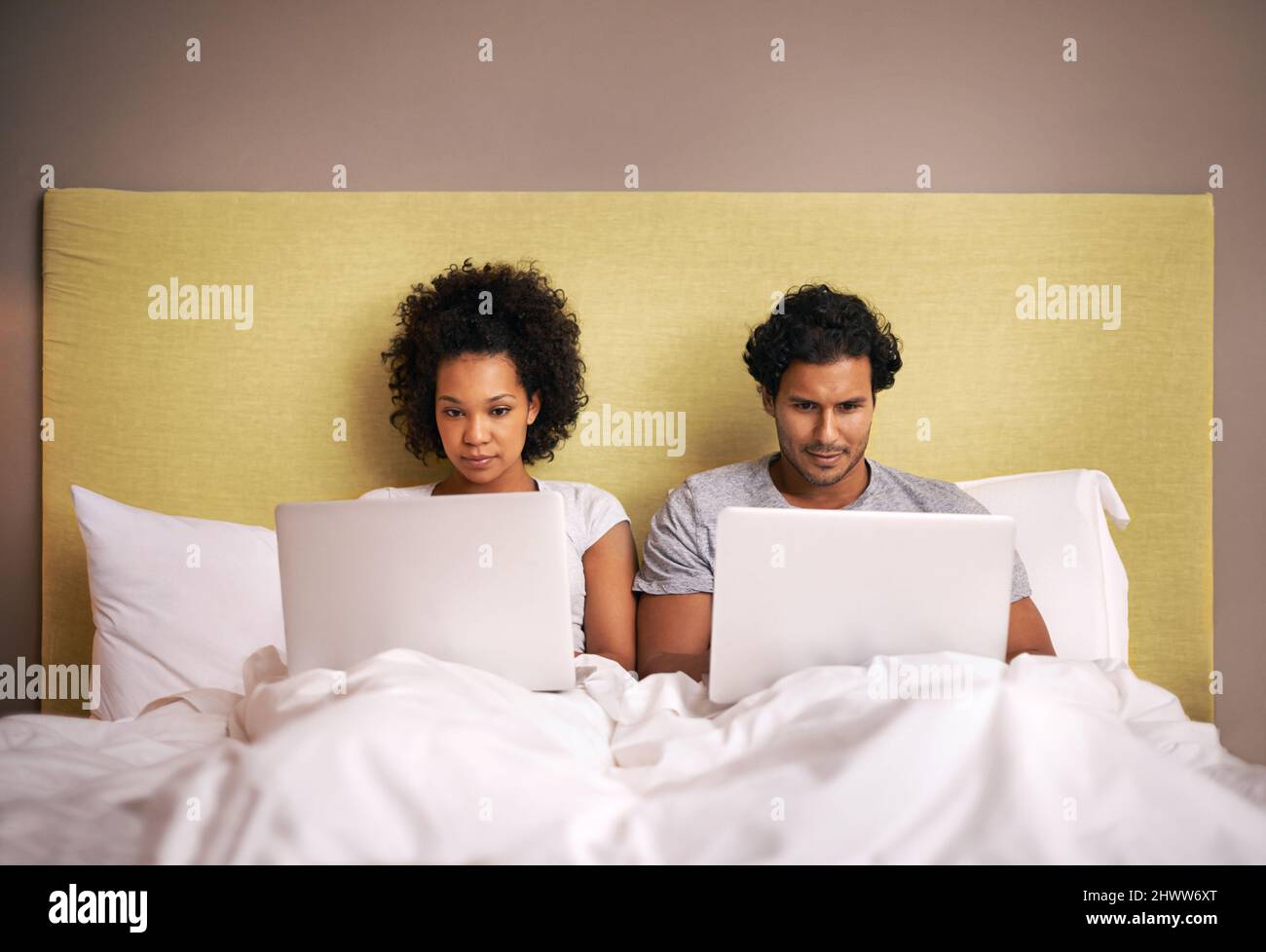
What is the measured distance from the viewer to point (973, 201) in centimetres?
214

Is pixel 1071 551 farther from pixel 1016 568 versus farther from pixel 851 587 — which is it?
pixel 851 587

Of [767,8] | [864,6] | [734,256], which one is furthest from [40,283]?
[864,6]

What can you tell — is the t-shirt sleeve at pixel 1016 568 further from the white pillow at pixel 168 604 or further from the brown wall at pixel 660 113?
the white pillow at pixel 168 604

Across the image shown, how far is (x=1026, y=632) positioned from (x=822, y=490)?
18.2 inches

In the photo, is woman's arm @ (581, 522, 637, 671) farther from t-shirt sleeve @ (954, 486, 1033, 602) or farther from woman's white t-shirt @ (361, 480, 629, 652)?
t-shirt sleeve @ (954, 486, 1033, 602)

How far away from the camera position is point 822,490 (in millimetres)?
1835

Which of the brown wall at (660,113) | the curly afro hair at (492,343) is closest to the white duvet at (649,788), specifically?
the curly afro hair at (492,343)

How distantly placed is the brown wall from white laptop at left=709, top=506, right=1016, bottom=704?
1.18 metres

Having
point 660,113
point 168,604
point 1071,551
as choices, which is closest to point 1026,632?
point 1071,551

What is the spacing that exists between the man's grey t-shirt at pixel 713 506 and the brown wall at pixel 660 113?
27.6 inches

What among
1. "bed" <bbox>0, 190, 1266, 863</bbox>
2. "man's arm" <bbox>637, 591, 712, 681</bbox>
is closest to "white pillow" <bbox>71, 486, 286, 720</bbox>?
"bed" <bbox>0, 190, 1266, 863</bbox>
